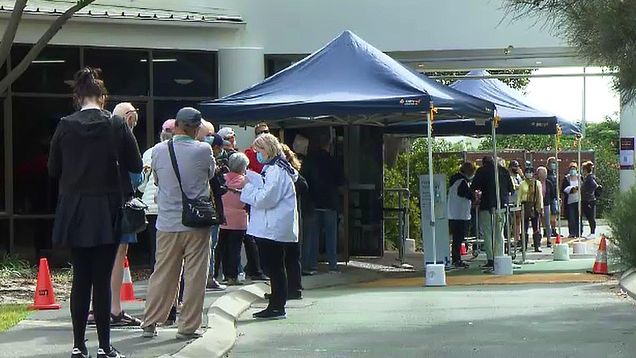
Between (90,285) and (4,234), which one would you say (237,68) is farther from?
(90,285)

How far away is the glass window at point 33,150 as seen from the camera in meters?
17.6

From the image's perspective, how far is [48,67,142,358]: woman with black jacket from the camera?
299 inches

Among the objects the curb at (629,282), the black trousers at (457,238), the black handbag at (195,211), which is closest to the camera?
the black handbag at (195,211)

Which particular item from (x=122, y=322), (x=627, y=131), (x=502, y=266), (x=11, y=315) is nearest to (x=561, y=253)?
(x=627, y=131)

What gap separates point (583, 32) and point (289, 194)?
11.4 feet

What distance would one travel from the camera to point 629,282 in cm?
1388

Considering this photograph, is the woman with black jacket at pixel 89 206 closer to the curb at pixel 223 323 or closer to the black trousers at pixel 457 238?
the curb at pixel 223 323

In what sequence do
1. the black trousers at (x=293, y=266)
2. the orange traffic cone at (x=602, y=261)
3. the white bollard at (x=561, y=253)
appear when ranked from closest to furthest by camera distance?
the black trousers at (x=293, y=266) → the orange traffic cone at (x=602, y=261) → the white bollard at (x=561, y=253)

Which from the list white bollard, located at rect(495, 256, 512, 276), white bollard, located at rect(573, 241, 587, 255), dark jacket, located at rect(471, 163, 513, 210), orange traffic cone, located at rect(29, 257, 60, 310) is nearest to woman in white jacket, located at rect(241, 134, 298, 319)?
orange traffic cone, located at rect(29, 257, 60, 310)

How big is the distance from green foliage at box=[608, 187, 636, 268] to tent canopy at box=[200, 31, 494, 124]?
2.10 meters

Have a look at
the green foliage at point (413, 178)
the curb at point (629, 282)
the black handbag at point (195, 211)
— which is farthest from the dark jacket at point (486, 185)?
the black handbag at point (195, 211)

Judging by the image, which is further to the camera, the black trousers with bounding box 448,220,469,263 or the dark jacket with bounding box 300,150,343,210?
the black trousers with bounding box 448,220,469,263

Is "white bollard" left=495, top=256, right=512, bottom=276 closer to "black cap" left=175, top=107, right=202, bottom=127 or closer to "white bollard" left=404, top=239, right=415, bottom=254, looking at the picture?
"white bollard" left=404, top=239, right=415, bottom=254

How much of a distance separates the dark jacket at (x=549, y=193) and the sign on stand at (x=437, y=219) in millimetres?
8688
